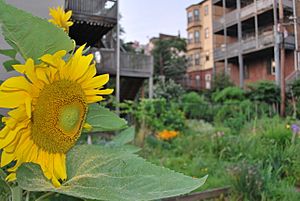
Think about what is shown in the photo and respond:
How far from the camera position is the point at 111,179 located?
235 millimetres

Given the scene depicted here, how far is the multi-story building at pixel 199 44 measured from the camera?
15072 millimetres

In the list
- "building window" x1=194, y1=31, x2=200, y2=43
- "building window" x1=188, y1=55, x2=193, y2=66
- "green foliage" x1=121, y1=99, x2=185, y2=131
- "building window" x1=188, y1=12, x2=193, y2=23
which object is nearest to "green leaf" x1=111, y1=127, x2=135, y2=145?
"green foliage" x1=121, y1=99, x2=185, y2=131

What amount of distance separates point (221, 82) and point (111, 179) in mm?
11765

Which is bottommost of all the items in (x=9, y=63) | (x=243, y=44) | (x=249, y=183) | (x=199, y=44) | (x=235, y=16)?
(x=249, y=183)

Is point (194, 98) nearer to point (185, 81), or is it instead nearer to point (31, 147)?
point (185, 81)

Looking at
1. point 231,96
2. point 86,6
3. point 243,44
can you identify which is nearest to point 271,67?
point 243,44

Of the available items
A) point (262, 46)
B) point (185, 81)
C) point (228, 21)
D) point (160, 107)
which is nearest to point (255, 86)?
point (262, 46)

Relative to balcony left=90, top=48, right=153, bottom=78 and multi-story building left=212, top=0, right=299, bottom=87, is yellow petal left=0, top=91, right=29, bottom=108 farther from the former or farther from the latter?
multi-story building left=212, top=0, right=299, bottom=87

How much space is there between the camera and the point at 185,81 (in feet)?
45.7

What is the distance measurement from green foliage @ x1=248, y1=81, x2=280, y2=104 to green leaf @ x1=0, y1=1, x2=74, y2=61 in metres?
8.15

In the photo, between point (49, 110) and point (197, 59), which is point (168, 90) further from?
point (49, 110)

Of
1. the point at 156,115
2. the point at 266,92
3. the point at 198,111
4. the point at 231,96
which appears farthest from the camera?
the point at 231,96

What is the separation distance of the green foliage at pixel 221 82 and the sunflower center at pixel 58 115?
1132 cm

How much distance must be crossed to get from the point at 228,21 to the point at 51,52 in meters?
11.8
